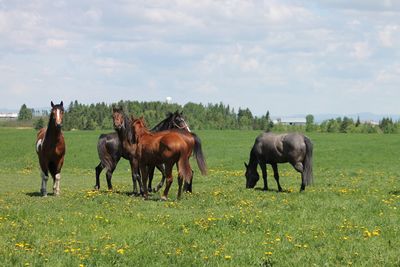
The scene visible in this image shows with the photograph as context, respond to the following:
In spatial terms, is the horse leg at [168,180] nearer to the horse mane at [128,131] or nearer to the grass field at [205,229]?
the grass field at [205,229]

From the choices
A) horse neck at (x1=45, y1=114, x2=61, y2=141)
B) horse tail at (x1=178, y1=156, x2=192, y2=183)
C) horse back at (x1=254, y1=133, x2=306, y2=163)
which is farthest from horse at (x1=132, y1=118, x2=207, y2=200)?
horse back at (x1=254, y1=133, x2=306, y2=163)

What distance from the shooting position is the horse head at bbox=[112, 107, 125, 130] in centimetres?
1939

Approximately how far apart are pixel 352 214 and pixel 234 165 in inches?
1111

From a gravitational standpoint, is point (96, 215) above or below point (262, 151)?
below

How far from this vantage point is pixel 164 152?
18125 millimetres

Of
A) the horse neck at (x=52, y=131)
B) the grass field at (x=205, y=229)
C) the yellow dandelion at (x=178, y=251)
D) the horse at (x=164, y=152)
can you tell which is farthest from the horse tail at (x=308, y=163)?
the yellow dandelion at (x=178, y=251)


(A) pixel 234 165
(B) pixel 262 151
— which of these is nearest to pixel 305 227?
(B) pixel 262 151

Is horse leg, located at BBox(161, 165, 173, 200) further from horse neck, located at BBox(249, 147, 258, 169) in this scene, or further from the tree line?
the tree line

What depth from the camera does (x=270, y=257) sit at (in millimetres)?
10203

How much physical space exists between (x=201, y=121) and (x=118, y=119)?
136m

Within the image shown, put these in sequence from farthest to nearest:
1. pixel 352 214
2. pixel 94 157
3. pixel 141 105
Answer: pixel 141 105, pixel 94 157, pixel 352 214

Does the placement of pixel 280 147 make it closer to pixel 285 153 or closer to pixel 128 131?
pixel 285 153

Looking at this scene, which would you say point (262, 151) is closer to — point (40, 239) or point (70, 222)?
point (70, 222)

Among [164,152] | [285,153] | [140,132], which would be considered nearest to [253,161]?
[285,153]
